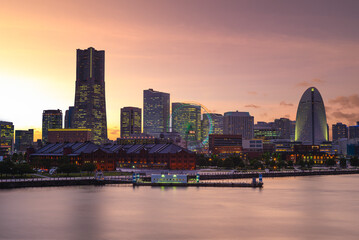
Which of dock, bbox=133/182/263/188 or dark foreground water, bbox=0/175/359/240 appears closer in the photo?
dark foreground water, bbox=0/175/359/240

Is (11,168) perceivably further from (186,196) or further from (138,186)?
(186,196)

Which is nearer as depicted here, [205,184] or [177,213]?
[177,213]

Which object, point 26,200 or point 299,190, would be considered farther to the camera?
point 299,190

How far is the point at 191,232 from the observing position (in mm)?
81625

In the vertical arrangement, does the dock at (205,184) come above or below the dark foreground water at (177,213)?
above

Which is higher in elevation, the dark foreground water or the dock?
the dock

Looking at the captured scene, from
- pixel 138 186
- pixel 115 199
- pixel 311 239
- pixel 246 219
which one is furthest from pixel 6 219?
pixel 138 186

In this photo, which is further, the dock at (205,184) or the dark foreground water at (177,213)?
the dock at (205,184)

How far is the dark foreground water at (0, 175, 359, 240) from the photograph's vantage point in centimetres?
8125

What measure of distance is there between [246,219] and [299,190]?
60.8 meters

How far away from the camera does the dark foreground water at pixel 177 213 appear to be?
8125 centimetres

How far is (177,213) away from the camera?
102188 mm

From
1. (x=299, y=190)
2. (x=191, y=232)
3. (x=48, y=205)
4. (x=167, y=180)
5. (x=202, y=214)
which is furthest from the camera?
(x=167, y=180)

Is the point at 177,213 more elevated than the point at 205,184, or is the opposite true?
the point at 205,184
